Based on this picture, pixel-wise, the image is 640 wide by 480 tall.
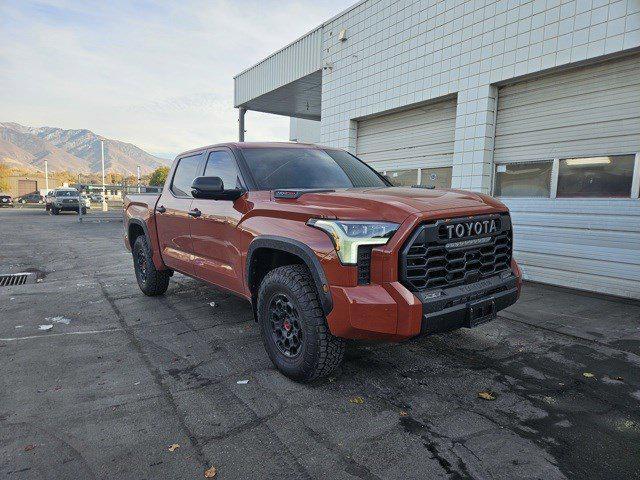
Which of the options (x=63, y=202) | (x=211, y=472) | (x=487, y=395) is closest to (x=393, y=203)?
(x=487, y=395)

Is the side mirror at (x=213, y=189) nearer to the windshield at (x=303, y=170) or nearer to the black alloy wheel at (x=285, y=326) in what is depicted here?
the windshield at (x=303, y=170)

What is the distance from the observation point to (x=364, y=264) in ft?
8.77

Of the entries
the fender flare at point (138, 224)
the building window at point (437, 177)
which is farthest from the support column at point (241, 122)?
the fender flare at point (138, 224)

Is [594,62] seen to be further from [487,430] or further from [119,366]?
[119,366]

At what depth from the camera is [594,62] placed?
19.2 ft

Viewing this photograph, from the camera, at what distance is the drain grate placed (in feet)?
21.9

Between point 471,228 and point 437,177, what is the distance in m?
5.74

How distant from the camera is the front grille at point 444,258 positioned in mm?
2651

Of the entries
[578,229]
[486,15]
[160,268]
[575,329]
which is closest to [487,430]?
[575,329]

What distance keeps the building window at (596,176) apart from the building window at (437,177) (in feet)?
7.15

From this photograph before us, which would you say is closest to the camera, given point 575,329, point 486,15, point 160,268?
point 575,329

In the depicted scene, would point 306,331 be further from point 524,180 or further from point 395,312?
point 524,180

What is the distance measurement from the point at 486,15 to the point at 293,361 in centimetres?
680

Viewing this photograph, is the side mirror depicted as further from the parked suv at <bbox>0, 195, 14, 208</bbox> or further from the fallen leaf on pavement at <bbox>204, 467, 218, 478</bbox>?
the parked suv at <bbox>0, 195, 14, 208</bbox>
